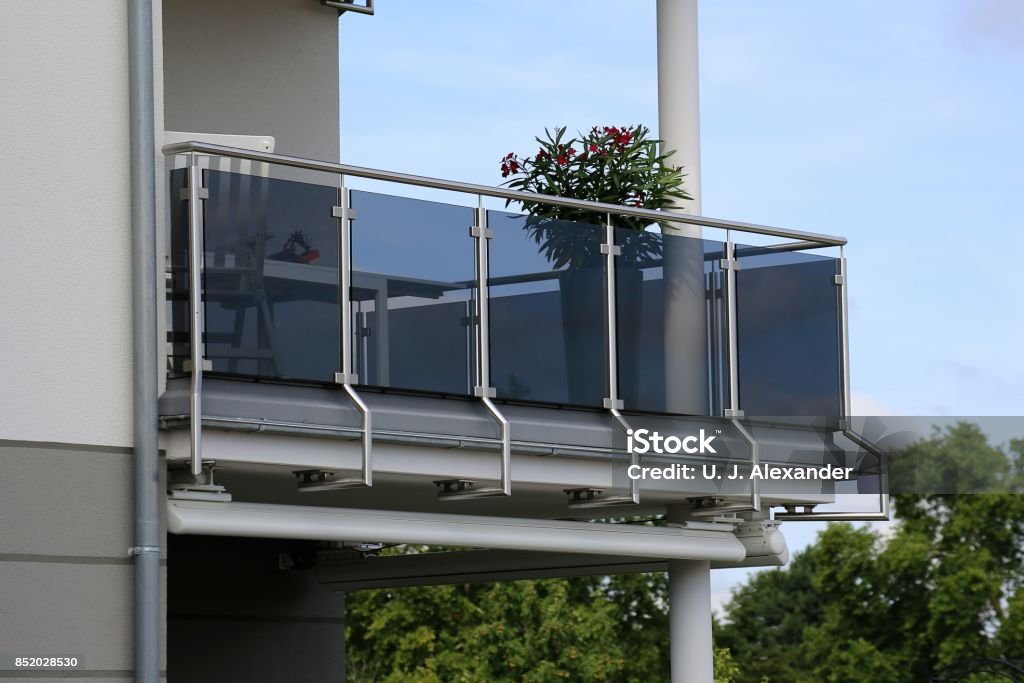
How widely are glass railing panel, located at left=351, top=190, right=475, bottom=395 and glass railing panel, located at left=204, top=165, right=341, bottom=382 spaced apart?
0.55 feet

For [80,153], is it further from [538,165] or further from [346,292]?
[538,165]

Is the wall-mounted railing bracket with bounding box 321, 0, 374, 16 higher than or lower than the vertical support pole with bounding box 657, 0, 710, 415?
Result: higher

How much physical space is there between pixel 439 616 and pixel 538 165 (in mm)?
29076

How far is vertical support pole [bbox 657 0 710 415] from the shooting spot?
10125 millimetres

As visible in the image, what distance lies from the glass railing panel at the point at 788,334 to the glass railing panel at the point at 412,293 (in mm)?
2018

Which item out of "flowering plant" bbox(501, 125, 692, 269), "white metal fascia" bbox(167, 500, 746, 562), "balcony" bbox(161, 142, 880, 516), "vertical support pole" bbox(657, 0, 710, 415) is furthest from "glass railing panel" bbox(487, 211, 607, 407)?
"white metal fascia" bbox(167, 500, 746, 562)

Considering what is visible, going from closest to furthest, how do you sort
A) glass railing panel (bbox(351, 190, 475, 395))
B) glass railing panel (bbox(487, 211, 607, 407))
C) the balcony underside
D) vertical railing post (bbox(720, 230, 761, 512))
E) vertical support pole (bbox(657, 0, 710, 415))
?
1. the balcony underside
2. glass railing panel (bbox(351, 190, 475, 395))
3. glass railing panel (bbox(487, 211, 607, 407))
4. vertical support pole (bbox(657, 0, 710, 415))
5. vertical railing post (bbox(720, 230, 761, 512))

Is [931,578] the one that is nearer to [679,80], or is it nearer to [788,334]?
[788,334]

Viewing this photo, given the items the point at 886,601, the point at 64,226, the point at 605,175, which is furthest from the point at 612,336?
the point at 886,601

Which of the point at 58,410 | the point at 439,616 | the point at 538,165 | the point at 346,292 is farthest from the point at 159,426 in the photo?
the point at 439,616

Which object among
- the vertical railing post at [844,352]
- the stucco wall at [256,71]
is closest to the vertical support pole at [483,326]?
the vertical railing post at [844,352]

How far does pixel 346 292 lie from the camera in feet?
28.6

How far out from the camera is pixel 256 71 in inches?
512

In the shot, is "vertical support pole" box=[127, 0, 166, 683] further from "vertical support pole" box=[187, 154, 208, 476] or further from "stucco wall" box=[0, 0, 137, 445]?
"vertical support pole" box=[187, 154, 208, 476]
